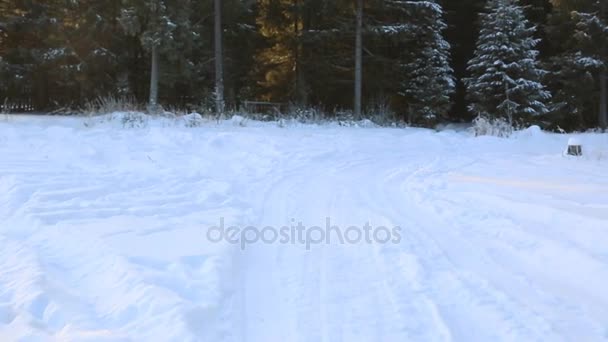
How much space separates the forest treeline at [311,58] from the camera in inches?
691

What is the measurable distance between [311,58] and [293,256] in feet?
54.4

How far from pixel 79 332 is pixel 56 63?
19.6 meters

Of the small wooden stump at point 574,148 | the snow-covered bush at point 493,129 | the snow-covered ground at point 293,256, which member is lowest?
the snow-covered ground at point 293,256

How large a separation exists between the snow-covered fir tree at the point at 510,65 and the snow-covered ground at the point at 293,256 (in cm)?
1228

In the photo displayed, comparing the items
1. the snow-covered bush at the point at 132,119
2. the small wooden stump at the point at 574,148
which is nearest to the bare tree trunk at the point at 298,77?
the snow-covered bush at the point at 132,119

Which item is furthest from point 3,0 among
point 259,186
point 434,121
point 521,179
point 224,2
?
point 521,179

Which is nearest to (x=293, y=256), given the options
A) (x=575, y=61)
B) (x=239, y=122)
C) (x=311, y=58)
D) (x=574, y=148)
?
(x=574, y=148)

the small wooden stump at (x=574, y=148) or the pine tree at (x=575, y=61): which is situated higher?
the pine tree at (x=575, y=61)

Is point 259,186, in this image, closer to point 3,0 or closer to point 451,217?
point 451,217

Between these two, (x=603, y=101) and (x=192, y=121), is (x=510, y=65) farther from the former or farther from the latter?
(x=192, y=121)

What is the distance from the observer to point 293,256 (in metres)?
3.22

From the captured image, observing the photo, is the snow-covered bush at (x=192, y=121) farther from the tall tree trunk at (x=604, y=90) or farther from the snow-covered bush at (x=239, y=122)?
the tall tree trunk at (x=604, y=90)

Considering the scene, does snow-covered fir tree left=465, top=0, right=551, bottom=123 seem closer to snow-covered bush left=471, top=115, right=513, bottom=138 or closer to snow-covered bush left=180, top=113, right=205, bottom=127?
snow-covered bush left=471, top=115, right=513, bottom=138

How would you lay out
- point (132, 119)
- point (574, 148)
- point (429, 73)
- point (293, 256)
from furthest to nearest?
point (429, 73) < point (132, 119) < point (574, 148) < point (293, 256)
